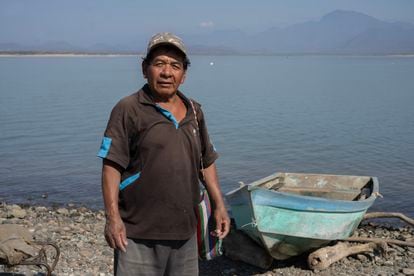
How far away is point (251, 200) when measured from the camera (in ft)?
22.5

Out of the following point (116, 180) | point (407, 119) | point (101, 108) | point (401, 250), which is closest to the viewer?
point (116, 180)

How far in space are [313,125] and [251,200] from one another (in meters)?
21.0

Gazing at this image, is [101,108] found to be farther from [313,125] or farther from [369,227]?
[369,227]

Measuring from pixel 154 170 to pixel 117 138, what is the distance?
318 mm

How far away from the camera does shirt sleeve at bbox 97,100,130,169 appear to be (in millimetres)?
3432

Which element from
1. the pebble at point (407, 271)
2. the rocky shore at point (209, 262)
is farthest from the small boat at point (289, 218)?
the pebble at point (407, 271)

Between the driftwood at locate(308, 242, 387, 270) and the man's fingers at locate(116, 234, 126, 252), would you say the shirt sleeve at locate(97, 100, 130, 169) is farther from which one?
the driftwood at locate(308, 242, 387, 270)

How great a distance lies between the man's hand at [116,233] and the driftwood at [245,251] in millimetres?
4427

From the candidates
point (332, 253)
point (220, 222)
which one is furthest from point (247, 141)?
point (220, 222)

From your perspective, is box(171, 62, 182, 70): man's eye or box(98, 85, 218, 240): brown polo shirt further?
box(171, 62, 182, 70): man's eye

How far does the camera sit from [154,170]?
11.6 ft

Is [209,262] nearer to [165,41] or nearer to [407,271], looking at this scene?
[407,271]

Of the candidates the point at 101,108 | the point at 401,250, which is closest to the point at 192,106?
the point at 401,250

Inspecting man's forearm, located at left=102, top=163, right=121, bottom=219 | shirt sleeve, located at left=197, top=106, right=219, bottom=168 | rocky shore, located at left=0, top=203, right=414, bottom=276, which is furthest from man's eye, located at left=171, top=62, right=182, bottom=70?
rocky shore, located at left=0, top=203, right=414, bottom=276
